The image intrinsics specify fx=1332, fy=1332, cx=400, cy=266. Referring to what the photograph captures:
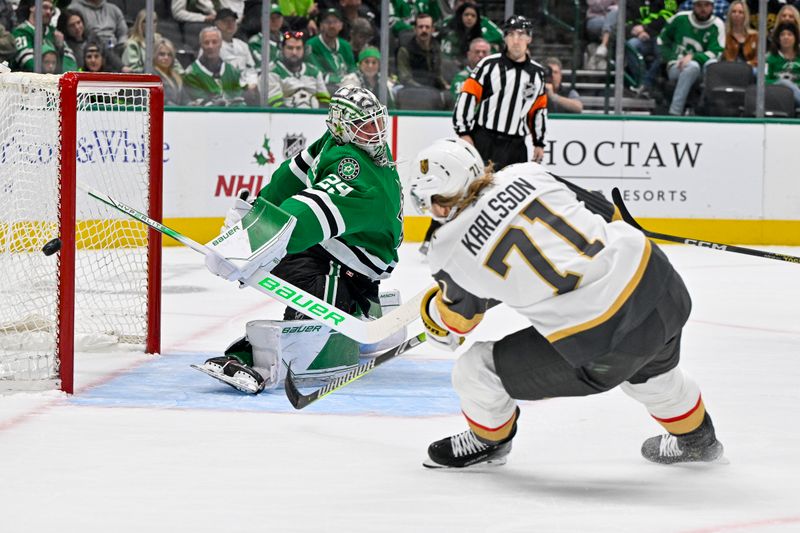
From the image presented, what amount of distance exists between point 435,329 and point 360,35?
5341mm

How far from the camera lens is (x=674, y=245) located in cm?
777

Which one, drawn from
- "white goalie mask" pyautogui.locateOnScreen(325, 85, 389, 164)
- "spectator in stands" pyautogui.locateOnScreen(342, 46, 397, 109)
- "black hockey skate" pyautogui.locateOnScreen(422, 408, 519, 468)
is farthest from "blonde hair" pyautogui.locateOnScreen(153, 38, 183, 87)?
"black hockey skate" pyautogui.locateOnScreen(422, 408, 519, 468)

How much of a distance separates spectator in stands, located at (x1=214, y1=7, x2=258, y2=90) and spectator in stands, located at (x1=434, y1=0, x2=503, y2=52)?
1161 mm

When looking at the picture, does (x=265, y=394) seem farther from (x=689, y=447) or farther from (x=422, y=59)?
(x=422, y=59)

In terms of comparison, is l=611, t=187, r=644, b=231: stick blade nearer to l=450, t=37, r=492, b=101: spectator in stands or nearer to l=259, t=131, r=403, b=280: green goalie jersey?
l=259, t=131, r=403, b=280: green goalie jersey

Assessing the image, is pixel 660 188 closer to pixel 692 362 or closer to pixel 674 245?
pixel 674 245

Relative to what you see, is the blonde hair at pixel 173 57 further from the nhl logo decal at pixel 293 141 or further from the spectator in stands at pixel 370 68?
the spectator in stands at pixel 370 68

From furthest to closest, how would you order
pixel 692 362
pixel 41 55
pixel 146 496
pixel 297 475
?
pixel 41 55, pixel 692 362, pixel 297 475, pixel 146 496

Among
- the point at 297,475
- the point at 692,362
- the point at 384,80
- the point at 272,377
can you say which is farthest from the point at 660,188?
the point at 297,475

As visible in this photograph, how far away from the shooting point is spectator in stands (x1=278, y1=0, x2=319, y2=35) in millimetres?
7727

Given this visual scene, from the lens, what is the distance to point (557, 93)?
789 cm

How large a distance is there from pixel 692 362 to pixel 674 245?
Result: 358 centimetres

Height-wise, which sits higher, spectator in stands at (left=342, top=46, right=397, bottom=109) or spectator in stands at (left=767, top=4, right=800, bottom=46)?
spectator in stands at (left=767, top=4, right=800, bottom=46)

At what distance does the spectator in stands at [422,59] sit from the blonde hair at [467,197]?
5.34 meters
